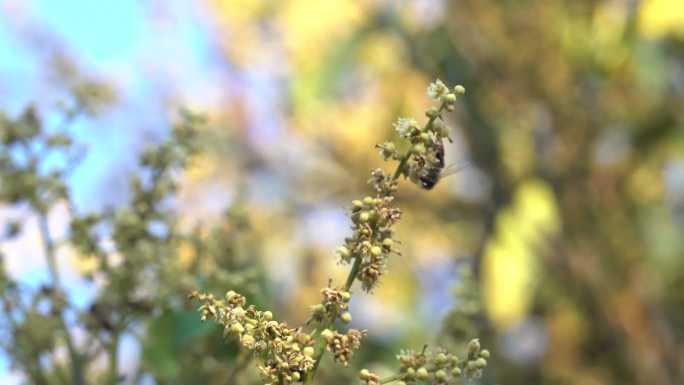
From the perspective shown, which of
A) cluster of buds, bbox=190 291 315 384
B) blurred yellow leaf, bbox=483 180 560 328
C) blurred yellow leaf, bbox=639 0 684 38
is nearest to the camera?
cluster of buds, bbox=190 291 315 384

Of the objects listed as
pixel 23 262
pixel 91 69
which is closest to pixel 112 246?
pixel 23 262

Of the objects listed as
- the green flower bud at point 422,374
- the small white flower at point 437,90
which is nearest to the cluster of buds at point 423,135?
the small white flower at point 437,90

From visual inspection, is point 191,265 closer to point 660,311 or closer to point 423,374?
point 423,374

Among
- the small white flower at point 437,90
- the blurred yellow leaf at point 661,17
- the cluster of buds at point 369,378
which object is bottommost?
the cluster of buds at point 369,378

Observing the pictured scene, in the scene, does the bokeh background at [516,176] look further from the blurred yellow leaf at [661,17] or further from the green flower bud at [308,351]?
the green flower bud at [308,351]

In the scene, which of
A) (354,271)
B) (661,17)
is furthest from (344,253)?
(661,17)

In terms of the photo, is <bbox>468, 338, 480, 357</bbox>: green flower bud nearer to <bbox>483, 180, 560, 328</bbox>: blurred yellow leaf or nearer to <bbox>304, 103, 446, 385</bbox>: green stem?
<bbox>304, 103, 446, 385</bbox>: green stem

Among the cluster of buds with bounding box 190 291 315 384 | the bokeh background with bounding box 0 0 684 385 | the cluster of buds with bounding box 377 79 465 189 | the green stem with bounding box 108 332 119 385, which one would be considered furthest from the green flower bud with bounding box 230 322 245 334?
the bokeh background with bounding box 0 0 684 385
